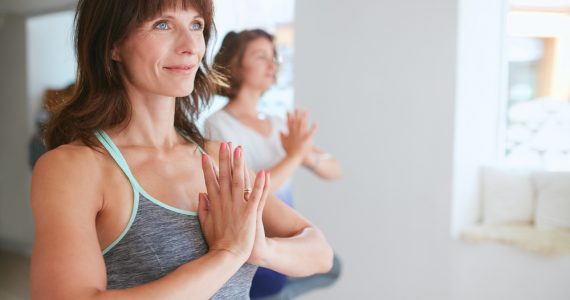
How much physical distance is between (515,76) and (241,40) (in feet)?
2.05

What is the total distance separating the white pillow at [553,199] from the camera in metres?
1.27

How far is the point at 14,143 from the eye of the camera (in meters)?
3.10

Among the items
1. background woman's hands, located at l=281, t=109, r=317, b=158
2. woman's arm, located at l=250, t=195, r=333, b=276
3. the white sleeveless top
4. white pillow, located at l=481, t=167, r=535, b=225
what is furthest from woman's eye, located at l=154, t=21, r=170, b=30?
white pillow, located at l=481, t=167, r=535, b=225

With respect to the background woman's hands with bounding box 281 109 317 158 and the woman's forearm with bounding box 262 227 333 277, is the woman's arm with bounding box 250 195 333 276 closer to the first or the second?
the woman's forearm with bounding box 262 227 333 277

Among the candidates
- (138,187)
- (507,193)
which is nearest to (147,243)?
(138,187)

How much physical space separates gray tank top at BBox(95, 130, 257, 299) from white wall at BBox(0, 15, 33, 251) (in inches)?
98.9

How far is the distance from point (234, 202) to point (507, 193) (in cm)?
84

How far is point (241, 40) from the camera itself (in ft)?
4.79

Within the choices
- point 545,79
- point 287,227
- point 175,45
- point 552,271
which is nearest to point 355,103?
point 545,79

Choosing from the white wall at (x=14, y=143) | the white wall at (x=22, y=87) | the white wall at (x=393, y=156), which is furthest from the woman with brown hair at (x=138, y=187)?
the white wall at (x=14, y=143)

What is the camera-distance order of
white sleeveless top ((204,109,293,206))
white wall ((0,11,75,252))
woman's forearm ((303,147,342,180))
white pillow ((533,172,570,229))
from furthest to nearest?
white wall ((0,11,75,252)), woman's forearm ((303,147,342,180)), white sleeveless top ((204,109,293,206)), white pillow ((533,172,570,229))

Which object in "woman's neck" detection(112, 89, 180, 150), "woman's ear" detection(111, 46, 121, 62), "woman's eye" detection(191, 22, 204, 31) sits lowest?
"woman's neck" detection(112, 89, 180, 150)

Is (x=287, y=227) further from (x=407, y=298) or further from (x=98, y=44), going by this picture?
(x=407, y=298)

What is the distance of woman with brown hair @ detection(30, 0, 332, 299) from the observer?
61cm
